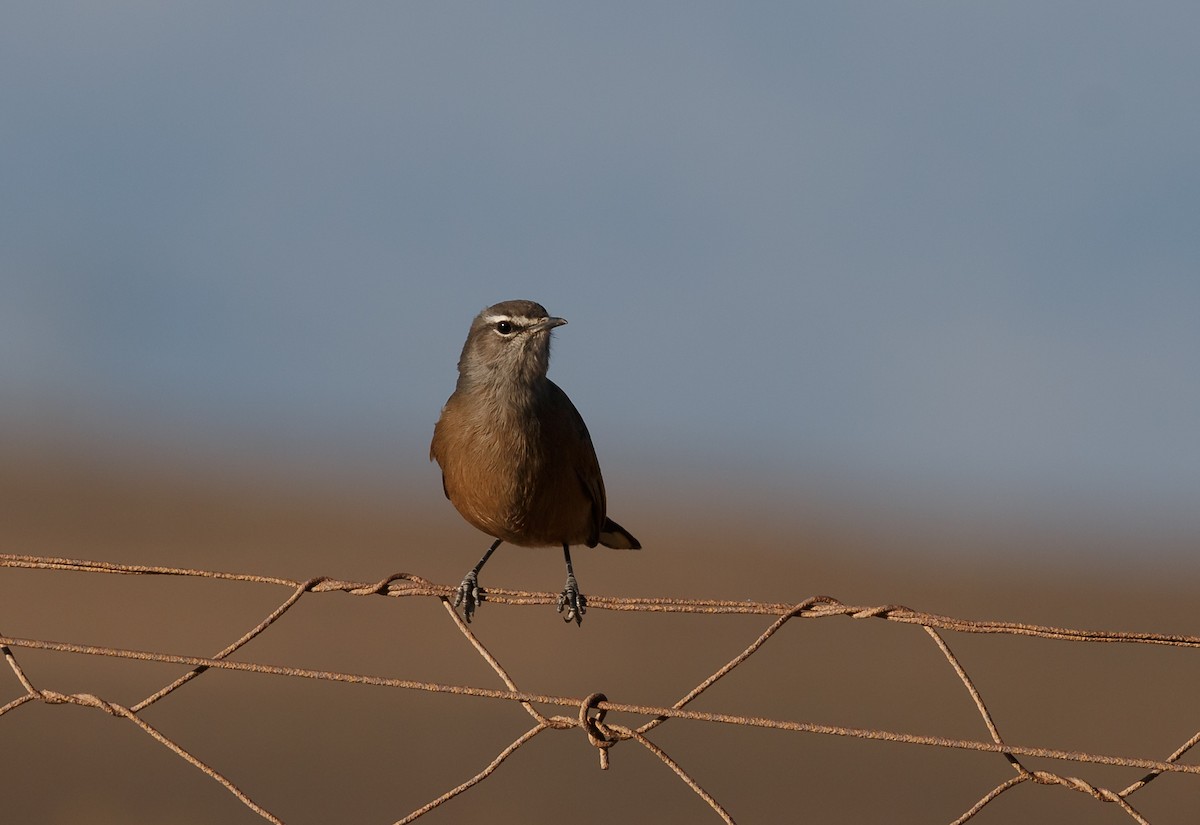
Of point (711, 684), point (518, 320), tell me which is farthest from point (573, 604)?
point (711, 684)

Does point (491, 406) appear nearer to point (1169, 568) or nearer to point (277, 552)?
point (277, 552)

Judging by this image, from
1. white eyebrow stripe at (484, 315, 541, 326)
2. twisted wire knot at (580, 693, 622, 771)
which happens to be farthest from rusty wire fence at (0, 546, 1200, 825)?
white eyebrow stripe at (484, 315, 541, 326)

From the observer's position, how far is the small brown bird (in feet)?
22.7

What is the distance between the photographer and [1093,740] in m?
16.5

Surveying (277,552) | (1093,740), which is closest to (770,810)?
(1093,740)

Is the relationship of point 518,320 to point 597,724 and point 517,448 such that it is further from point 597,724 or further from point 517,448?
point 597,724

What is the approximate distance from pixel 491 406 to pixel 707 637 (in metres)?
16.3

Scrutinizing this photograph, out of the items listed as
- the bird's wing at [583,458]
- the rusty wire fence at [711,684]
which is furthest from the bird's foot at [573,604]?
the rusty wire fence at [711,684]

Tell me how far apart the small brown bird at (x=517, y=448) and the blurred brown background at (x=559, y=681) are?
5363mm

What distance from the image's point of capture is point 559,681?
19422 mm

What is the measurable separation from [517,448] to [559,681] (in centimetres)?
1292

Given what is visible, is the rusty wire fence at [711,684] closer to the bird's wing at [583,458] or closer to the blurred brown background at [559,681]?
the bird's wing at [583,458]

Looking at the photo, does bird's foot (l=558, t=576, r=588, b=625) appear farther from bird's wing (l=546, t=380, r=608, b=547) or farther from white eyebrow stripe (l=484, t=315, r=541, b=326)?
white eyebrow stripe (l=484, t=315, r=541, b=326)

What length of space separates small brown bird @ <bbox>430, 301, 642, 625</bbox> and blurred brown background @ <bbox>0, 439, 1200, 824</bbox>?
536 cm
